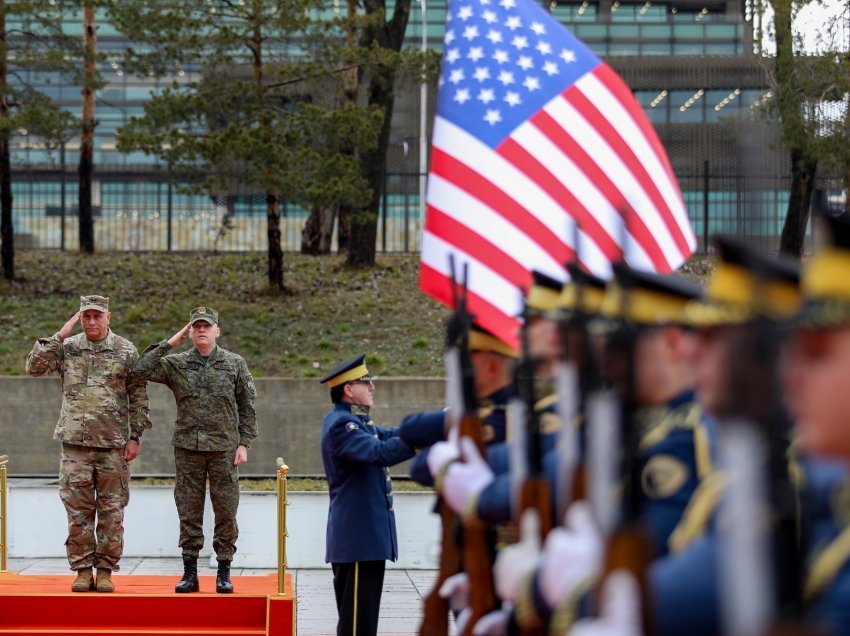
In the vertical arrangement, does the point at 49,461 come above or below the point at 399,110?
below

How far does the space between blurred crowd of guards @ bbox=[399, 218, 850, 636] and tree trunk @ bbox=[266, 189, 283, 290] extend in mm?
17024

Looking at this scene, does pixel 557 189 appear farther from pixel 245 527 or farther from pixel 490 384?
pixel 245 527

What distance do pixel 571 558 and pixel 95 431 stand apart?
6.33 meters

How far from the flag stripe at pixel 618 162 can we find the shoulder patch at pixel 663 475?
110 inches

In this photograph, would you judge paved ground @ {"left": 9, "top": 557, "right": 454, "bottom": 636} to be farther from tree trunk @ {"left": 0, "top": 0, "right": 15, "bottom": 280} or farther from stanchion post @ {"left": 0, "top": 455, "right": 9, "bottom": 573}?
tree trunk @ {"left": 0, "top": 0, "right": 15, "bottom": 280}

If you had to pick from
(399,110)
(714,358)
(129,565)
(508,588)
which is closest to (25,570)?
(129,565)

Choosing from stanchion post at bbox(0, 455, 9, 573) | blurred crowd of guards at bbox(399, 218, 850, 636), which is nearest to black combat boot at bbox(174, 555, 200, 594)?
stanchion post at bbox(0, 455, 9, 573)

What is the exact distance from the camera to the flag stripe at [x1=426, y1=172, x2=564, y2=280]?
18.3 ft

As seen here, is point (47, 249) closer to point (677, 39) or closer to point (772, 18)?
point (772, 18)

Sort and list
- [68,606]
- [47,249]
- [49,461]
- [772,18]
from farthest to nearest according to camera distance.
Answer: [47,249]
[772,18]
[49,461]
[68,606]

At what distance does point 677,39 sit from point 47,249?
25301 mm

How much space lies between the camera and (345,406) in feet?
24.7

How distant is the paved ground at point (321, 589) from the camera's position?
9047mm

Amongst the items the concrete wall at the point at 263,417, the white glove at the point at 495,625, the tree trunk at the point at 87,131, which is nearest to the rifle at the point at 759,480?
the white glove at the point at 495,625
